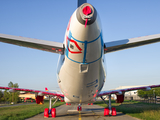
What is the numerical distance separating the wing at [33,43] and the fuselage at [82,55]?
48 cm

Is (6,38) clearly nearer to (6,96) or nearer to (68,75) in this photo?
(68,75)

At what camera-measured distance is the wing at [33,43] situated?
605 cm

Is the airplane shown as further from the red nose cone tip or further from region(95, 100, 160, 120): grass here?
region(95, 100, 160, 120): grass

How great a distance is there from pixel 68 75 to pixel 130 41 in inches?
144

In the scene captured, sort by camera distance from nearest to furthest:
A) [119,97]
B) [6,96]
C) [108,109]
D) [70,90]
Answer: [70,90]
[108,109]
[119,97]
[6,96]

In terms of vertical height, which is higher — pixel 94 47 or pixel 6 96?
pixel 94 47

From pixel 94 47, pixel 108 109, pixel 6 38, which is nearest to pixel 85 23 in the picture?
pixel 94 47

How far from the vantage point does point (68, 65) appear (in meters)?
7.52

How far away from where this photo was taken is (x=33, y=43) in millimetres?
6426

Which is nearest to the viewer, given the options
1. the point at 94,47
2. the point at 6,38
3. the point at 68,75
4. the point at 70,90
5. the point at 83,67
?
the point at 6,38

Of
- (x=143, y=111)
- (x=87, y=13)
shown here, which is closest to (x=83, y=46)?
(x=87, y=13)

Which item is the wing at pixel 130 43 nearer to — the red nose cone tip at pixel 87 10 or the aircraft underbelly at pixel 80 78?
the aircraft underbelly at pixel 80 78

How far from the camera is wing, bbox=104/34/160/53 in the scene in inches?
252

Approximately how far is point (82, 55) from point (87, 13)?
2.15 metres
